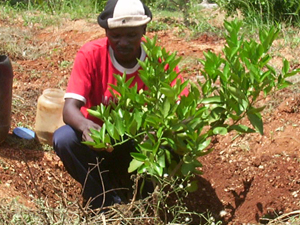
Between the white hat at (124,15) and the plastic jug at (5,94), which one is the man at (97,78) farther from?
the plastic jug at (5,94)

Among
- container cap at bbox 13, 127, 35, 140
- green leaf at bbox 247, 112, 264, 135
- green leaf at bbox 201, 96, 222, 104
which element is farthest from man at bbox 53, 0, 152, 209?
container cap at bbox 13, 127, 35, 140

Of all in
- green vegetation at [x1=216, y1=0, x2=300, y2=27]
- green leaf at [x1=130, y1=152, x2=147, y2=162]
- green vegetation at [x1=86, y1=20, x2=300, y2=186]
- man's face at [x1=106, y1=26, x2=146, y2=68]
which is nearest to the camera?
green vegetation at [x1=86, y1=20, x2=300, y2=186]

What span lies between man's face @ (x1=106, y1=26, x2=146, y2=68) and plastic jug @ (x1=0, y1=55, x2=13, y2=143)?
105cm

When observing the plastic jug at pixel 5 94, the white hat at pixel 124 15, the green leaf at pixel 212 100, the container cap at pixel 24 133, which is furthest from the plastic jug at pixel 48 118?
the green leaf at pixel 212 100

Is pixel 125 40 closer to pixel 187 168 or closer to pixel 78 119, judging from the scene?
pixel 78 119

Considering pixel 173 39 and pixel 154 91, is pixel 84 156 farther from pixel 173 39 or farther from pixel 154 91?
pixel 173 39

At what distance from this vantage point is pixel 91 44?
3115 mm

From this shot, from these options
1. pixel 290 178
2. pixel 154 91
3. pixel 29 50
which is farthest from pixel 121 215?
pixel 29 50

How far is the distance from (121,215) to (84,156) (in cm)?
62

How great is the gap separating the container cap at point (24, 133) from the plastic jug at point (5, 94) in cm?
24

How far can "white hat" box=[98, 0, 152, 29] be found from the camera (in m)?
2.88

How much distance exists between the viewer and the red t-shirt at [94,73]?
298 cm

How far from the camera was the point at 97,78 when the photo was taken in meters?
3.10

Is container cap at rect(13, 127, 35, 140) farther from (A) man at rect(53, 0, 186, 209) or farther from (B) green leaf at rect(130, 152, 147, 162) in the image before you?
(B) green leaf at rect(130, 152, 147, 162)
